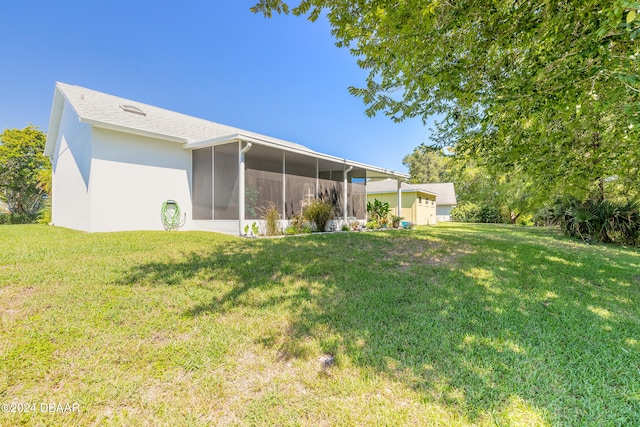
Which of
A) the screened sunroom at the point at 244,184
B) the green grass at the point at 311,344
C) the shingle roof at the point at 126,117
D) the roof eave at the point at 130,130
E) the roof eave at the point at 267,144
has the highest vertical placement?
the shingle roof at the point at 126,117

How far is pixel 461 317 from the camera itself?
308cm

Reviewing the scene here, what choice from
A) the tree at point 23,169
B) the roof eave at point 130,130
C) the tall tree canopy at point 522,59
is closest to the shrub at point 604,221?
the tall tree canopy at point 522,59

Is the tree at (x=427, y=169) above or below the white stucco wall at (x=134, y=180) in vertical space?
above

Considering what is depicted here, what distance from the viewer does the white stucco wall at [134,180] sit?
8086mm

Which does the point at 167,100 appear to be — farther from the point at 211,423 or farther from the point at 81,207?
the point at 211,423

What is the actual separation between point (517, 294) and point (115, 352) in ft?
16.0

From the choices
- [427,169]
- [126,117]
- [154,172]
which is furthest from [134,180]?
[427,169]

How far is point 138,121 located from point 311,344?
1001 cm

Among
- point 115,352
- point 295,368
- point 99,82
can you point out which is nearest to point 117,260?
point 115,352

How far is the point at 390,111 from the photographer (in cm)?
661

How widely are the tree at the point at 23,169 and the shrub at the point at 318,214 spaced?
1762cm

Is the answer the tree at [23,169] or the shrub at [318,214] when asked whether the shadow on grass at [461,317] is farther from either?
the tree at [23,169]

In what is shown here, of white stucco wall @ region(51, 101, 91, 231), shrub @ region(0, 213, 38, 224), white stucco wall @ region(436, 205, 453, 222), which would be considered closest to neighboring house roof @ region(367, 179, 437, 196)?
white stucco wall @ region(436, 205, 453, 222)

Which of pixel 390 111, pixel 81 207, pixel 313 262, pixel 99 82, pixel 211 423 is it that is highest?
pixel 99 82
